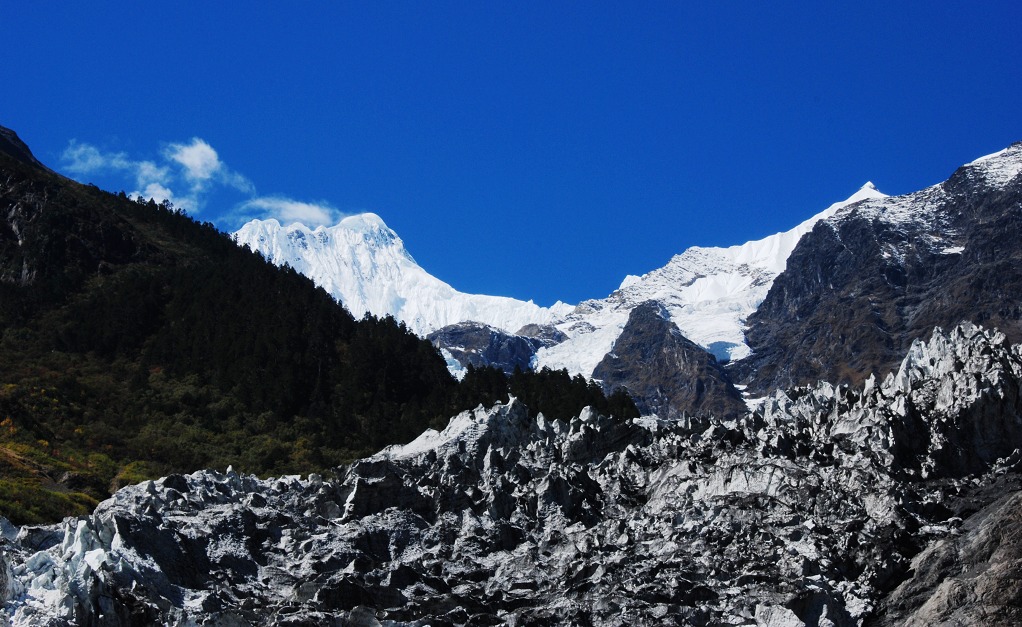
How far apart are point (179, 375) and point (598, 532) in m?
73.2

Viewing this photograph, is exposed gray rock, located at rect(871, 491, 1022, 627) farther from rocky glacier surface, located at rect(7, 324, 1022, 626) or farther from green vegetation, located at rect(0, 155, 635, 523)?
green vegetation, located at rect(0, 155, 635, 523)

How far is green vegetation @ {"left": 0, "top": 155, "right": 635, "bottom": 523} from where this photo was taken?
89938 millimetres

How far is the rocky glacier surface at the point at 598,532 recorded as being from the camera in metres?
39.3

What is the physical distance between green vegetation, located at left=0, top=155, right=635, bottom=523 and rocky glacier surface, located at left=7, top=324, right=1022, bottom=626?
22.8 m

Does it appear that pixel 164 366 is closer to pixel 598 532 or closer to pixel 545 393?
pixel 545 393

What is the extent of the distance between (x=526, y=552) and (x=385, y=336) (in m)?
79.3

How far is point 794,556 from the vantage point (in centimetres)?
4456

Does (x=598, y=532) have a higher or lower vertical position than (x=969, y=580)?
higher

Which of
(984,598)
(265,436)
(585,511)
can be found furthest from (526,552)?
(265,436)

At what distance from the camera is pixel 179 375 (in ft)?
368

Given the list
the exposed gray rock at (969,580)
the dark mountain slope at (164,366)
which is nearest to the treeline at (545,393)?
the dark mountain slope at (164,366)

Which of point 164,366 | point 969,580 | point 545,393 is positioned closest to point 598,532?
point 969,580

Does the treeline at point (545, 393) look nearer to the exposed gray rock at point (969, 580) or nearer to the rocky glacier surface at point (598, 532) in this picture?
the rocky glacier surface at point (598, 532)

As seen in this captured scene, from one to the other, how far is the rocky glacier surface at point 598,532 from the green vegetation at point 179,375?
22798 millimetres
